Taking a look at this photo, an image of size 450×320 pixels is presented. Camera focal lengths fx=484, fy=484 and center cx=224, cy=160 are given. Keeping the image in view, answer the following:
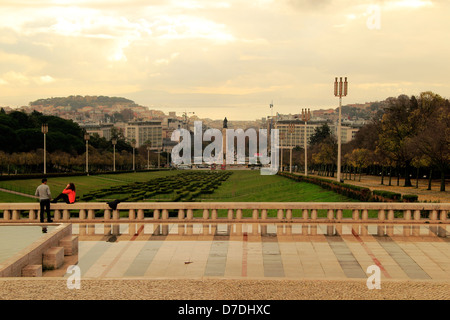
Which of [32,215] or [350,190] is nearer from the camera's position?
[32,215]

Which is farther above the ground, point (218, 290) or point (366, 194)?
point (218, 290)

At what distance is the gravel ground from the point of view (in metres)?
8.74

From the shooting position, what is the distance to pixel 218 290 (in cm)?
912

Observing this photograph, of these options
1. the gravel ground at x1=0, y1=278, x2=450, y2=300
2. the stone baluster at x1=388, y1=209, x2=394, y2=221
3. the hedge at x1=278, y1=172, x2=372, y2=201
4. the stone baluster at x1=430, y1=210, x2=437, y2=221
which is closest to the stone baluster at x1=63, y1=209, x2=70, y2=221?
the gravel ground at x1=0, y1=278, x2=450, y2=300

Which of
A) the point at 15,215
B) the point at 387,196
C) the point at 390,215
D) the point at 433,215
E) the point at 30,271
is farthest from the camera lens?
the point at 387,196

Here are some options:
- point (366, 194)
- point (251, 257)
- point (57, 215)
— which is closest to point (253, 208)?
point (251, 257)

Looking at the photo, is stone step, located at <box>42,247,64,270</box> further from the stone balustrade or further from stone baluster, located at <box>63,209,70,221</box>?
stone baluster, located at <box>63,209,70,221</box>

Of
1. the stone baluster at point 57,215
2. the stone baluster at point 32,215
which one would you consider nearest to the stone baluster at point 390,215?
the stone baluster at point 57,215

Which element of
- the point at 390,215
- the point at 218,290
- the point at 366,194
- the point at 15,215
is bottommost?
the point at 366,194

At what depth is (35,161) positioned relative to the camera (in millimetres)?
73062

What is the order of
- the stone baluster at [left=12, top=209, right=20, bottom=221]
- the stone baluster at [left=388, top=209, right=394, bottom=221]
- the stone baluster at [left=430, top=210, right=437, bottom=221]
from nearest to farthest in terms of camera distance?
the stone baluster at [left=12, top=209, right=20, bottom=221] → the stone baluster at [left=430, top=210, right=437, bottom=221] → the stone baluster at [left=388, top=209, right=394, bottom=221]

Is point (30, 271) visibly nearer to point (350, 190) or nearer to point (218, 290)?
point (218, 290)
